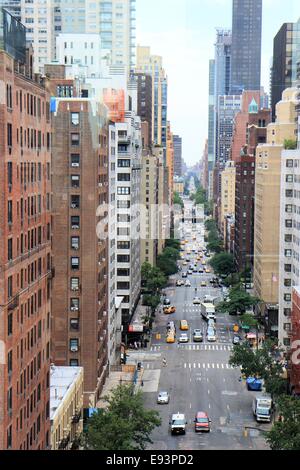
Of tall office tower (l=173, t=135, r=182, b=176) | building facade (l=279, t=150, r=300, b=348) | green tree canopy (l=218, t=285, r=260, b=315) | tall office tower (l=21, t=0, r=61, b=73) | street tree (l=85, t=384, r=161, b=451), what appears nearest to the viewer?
street tree (l=85, t=384, r=161, b=451)

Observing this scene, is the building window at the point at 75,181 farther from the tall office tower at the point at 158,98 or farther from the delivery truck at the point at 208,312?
the tall office tower at the point at 158,98

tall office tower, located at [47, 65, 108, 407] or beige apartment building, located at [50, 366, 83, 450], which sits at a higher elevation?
tall office tower, located at [47, 65, 108, 407]

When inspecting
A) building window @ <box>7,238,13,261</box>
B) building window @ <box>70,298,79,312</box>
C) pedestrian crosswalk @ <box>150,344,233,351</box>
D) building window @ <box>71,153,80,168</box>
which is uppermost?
building window @ <box>71,153,80,168</box>

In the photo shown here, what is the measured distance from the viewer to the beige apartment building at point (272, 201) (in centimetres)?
2291

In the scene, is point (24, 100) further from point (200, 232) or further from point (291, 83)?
point (200, 232)

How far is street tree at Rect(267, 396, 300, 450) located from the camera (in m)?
9.68

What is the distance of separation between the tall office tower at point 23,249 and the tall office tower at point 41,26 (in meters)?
11.3

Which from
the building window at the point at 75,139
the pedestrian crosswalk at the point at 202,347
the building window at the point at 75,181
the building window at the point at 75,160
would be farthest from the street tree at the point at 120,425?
the pedestrian crosswalk at the point at 202,347

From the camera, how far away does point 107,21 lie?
13148 mm

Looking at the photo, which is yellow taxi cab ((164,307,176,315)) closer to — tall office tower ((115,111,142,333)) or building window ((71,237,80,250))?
tall office tower ((115,111,142,333))

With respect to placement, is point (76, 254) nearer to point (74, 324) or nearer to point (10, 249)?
point (74, 324)

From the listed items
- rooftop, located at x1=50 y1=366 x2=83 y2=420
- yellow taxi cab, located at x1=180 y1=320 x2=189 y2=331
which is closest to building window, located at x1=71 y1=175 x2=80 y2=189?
rooftop, located at x1=50 y1=366 x2=83 y2=420

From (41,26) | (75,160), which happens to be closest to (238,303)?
(41,26)

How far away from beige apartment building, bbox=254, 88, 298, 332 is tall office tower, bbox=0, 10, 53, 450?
1370 centimetres
